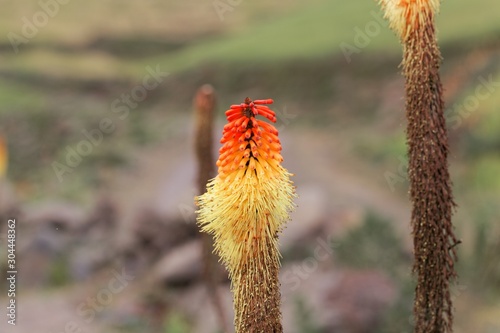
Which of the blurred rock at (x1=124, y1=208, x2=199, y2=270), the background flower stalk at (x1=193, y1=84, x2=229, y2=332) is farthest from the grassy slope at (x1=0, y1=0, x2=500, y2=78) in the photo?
the background flower stalk at (x1=193, y1=84, x2=229, y2=332)

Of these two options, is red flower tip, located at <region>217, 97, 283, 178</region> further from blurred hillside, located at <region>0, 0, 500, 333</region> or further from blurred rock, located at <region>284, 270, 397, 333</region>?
blurred rock, located at <region>284, 270, 397, 333</region>

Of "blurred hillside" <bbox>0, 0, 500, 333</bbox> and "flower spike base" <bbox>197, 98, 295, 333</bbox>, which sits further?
"blurred hillside" <bbox>0, 0, 500, 333</bbox>

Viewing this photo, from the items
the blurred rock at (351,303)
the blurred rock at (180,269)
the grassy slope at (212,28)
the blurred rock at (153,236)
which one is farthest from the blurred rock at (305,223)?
the grassy slope at (212,28)

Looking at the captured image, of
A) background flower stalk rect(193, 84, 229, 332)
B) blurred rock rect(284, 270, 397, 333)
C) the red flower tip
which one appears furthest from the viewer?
blurred rock rect(284, 270, 397, 333)

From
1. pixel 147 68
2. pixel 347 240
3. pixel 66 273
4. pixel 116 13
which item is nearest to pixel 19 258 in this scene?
pixel 66 273

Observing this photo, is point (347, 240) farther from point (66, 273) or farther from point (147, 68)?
point (147, 68)

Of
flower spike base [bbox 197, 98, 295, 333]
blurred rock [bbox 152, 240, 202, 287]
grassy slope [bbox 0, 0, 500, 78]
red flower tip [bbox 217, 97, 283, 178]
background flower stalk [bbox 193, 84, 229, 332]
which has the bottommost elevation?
flower spike base [bbox 197, 98, 295, 333]

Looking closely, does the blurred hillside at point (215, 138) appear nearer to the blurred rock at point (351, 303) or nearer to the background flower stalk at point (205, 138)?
the blurred rock at point (351, 303)
